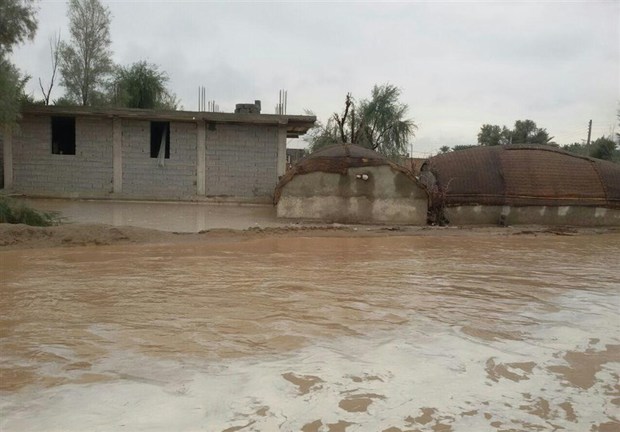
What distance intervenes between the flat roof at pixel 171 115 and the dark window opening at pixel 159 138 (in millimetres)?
647

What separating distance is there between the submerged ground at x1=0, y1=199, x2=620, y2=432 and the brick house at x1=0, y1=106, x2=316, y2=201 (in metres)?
9.37

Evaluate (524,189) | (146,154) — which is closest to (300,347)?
(524,189)

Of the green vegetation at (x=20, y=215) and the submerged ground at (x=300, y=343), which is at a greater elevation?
the green vegetation at (x=20, y=215)

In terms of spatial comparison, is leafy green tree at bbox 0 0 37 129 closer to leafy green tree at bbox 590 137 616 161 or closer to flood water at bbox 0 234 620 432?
flood water at bbox 0 234 620 432

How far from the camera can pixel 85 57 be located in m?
29.8

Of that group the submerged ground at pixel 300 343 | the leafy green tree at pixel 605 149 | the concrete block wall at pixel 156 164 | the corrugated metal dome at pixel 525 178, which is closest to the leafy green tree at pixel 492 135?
the leafy green tree at pixel 605 149

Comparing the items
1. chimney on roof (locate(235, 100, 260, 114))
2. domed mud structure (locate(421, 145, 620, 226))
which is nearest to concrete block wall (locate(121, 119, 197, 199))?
chimney on roof (locate(235, 100, 260, 114))

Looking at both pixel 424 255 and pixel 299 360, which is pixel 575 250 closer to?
pixel 424 255

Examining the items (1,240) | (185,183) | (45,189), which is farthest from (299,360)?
(45,189)

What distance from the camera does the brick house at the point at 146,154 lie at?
1827 cm

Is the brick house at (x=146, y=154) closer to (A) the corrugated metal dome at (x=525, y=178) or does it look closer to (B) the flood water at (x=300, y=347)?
(A) the corrugated metal dome at (x=525, y=178)

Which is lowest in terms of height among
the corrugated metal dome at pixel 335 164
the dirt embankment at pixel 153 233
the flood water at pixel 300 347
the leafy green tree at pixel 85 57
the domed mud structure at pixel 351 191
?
the flood water at pixel 300 347

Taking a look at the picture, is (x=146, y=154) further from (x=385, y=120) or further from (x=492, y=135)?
(x=492, y=135)

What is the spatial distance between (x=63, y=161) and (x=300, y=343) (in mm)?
16143
